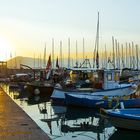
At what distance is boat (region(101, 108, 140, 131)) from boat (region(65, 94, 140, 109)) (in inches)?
253

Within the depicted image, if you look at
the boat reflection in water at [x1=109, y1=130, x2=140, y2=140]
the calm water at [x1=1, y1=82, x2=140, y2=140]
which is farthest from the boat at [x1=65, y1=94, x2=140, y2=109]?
the boat reflection in water at [x1=109, y1=130, x2=140, y2=140]

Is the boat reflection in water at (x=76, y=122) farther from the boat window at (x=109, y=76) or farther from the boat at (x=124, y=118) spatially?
the boat window at (x=109, y=76)

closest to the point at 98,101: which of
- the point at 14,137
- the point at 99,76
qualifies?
the point at 99,76

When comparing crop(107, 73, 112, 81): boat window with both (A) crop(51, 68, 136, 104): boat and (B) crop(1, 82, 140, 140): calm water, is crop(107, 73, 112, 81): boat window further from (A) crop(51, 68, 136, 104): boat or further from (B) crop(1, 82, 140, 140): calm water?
(B) crop(1, 82, 140, 140): calm water

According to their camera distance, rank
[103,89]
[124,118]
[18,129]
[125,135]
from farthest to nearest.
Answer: [103,89] < [125,135] < [124,118] < [18,129]

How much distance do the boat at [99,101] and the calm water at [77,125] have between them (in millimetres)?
448

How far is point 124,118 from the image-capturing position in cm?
1714

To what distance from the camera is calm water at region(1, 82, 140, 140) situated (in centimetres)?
1744

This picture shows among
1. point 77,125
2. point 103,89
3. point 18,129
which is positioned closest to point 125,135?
point 77,125

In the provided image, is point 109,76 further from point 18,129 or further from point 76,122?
point 18,129

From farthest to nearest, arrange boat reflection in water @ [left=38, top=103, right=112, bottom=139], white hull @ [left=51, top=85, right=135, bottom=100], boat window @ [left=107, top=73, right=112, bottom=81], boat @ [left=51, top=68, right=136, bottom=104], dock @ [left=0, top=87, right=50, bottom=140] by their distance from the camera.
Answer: boat window @ [left=107, top=73, right=112, bottom=81]
boat @ [left=51, top=68, right=136, bottom=104]
white hull @ [left=51, top=85, right=135, bottom=100]
boat reflection in water @ [left=38, top=103, right=112, bottom=139]
dock @ [left=0, top=87, right=50, bottom=140]

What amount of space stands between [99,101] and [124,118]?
965 centimetres

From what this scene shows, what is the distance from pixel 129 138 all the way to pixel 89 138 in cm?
177

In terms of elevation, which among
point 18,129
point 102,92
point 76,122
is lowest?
point 76,122
